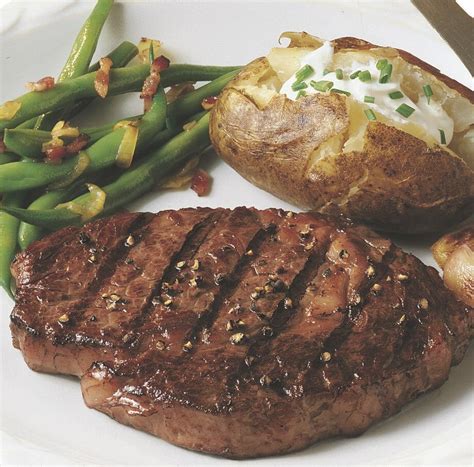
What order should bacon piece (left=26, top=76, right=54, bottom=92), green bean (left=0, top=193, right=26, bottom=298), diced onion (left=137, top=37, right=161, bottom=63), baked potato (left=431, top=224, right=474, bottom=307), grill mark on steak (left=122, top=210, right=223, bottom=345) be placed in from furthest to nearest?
1. diced onion (left=137, top=37, right=161, bottom=63)
2. bacon piece (left=26, top=76, right=54, bottom=92)
3. green bean (left=0, top=193, right=26, bottom=298)
4. baked potato (left=431, top=224, right=474, bottom=307)
5. grill mark on steak (left=122, top=210, right=223, bottom=345)

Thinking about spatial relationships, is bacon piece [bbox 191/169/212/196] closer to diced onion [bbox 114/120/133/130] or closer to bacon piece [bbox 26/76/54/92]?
diced onion [bbox 114/120/133/130]

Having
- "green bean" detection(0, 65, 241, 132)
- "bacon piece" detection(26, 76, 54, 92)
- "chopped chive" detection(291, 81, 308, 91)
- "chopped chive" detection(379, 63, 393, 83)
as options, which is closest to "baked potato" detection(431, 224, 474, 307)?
"chopped chive" detection(379, 63, 393, 83)

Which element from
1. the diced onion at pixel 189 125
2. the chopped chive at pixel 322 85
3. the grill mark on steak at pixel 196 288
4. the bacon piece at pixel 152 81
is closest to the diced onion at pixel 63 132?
the bacon piece at pixel 152 81

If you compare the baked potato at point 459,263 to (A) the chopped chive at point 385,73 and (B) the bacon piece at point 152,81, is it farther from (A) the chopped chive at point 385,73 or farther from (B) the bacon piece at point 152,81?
(B) the bacon piece at point 152,81

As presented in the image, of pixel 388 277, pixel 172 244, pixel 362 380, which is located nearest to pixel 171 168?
pixel 172 244

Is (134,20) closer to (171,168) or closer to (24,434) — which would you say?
(171,168)
